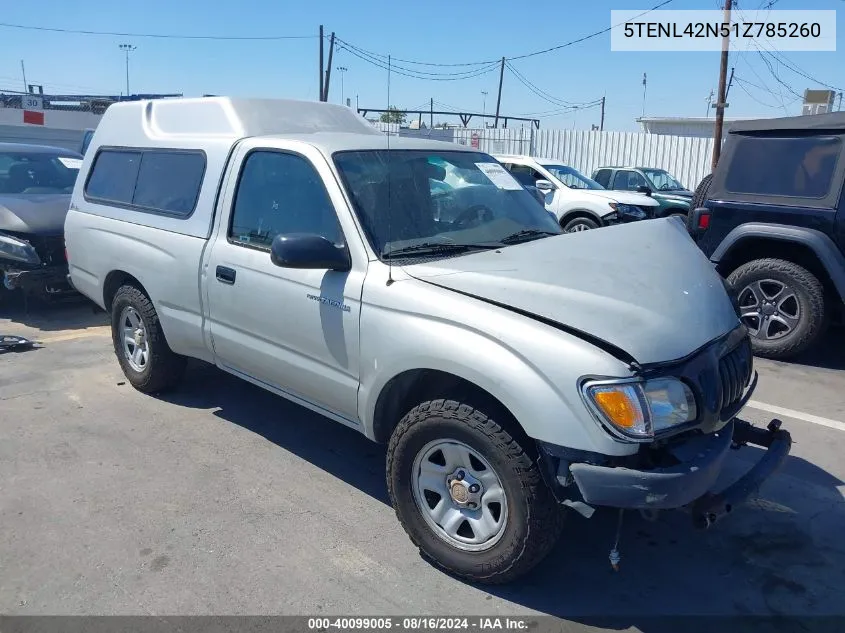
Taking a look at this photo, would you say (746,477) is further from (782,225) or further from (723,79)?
(723,79)

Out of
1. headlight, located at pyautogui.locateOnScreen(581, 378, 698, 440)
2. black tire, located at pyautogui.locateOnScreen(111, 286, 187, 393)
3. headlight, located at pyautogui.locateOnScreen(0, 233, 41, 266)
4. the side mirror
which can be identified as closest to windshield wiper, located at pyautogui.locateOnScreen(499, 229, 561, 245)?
the side mirror

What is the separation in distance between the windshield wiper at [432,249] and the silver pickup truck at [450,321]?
1 centimetres

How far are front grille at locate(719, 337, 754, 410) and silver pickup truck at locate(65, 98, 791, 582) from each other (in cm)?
2

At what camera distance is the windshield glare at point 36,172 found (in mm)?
8133

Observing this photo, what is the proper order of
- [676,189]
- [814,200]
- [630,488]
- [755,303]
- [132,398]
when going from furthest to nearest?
[676,189], [755,303], [814,200], [132,398], [630,488]

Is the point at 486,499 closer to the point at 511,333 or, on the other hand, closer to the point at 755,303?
the point at 511,333

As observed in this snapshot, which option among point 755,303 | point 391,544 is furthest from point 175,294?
point 755,303

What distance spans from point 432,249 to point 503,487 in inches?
50.0

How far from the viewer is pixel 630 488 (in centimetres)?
259

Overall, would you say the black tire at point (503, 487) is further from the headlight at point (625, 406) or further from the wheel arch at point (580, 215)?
the wheel arch at point (580, 215)

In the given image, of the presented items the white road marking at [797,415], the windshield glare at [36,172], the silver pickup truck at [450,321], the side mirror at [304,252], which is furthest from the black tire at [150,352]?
the white road marking at [797,415]

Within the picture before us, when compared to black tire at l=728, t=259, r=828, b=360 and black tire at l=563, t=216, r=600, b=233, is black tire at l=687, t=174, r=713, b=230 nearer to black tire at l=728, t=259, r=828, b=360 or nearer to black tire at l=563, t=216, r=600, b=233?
black tire at l=728, t=259, r=828, b=360

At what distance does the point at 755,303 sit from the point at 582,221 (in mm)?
6873

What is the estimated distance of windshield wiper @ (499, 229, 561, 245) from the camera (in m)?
3.84
